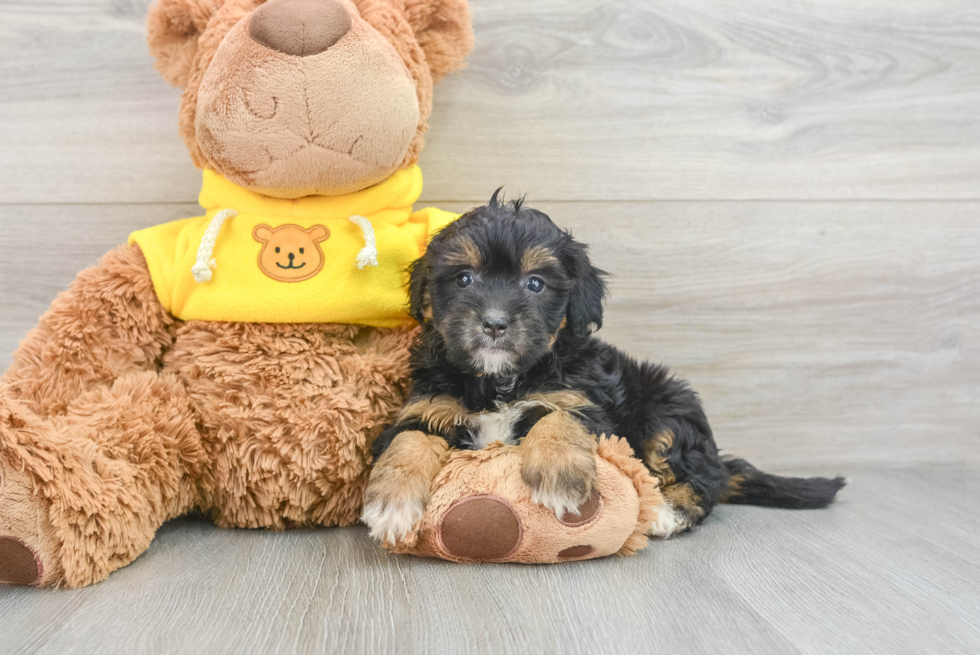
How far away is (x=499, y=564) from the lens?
67.2 inches

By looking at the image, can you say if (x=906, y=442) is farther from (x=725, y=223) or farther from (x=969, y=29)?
(x=969, y=29)

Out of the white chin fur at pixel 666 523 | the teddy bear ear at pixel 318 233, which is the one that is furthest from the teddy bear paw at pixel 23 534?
the white chin fur at pixel 666 523

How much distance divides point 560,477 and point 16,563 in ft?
3.79

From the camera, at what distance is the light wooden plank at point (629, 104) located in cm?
240

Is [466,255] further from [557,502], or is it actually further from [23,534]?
[23,534]

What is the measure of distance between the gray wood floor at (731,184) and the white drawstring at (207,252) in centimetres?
63

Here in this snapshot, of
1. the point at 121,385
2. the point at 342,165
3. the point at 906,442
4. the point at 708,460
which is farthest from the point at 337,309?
the point at 906,442

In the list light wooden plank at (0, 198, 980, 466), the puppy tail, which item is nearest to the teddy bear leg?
light wooden plank at (0, 198, 980, 466)

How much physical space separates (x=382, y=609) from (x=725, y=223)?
1.85 m

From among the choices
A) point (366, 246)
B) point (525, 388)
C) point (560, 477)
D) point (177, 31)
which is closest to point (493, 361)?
point (525, 388)

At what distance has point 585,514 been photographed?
1.64 m

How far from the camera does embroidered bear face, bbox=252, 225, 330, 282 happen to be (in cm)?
194

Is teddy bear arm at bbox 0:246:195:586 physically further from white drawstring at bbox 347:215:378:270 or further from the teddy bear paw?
white drawstring at bbox 347:215:378:270

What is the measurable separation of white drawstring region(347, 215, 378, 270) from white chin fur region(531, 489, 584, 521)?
0.75 metres
